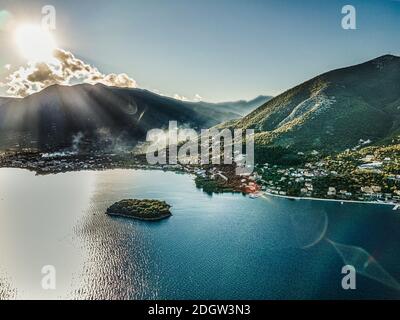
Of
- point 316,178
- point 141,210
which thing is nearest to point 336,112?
point 316,178

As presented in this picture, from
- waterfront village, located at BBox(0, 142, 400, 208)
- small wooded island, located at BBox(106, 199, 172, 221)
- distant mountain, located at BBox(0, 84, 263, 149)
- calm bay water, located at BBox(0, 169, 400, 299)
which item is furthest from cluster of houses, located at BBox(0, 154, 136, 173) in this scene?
small wooded island, located at BBox(106, 199, 172, 221)

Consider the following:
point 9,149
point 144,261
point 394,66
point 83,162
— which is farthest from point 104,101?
point 144,261

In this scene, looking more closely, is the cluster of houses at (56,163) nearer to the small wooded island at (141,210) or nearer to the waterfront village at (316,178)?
the waterfront village at (316,178)

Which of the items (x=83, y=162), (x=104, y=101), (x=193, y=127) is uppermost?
(x=104, y=101)

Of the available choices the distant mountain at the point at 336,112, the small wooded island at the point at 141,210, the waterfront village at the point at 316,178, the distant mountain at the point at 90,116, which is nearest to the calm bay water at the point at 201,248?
the small wooded island at the point at 141,210
